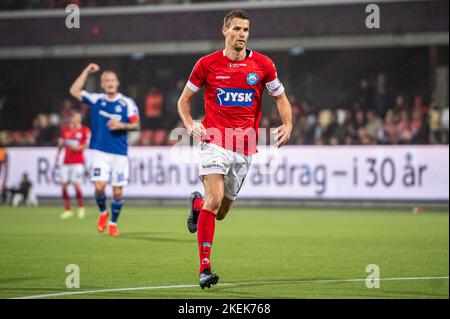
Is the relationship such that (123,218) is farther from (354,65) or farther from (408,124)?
(354,65)

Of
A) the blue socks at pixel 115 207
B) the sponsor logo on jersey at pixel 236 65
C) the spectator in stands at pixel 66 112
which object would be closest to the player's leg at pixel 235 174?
the sponsor logo on jersey at pixel 236 65

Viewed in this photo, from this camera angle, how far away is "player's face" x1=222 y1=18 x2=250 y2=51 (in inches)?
392

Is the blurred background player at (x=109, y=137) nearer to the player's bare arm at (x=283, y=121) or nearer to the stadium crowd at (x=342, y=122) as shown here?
the player's bare arm at (x=283, y=121)

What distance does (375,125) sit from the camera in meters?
26.3

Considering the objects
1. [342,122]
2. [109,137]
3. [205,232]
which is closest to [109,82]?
[109,137]

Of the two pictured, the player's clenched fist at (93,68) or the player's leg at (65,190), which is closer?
the player's clenched fist at (93,68)

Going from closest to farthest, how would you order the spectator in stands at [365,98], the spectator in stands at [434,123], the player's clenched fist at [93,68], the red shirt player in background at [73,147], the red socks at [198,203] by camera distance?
the red socks at [198,203], the player's clenched fist at [93,68], the red shirt player in background at [73,147], the spectator in stands at [434,123], the spectator in stands at [365,98]

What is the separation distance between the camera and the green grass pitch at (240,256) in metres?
9.50

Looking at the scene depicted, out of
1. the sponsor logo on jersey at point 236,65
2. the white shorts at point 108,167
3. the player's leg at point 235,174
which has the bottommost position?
the player's leg at point 235,174

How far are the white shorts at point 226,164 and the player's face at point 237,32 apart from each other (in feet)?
3.34

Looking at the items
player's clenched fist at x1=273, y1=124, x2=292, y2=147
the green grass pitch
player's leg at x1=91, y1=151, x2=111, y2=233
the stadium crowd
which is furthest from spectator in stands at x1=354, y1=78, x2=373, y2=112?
player's clenched fist at x1=273, y1=124, x2=292, y2=147

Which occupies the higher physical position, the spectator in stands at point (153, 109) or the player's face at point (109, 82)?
the spectator in stands at point (153, 109)

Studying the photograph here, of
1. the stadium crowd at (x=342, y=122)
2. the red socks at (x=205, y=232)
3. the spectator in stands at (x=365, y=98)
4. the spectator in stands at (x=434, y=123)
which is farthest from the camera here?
the spectator in stands at (x=365, y=98)

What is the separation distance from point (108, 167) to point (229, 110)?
Answer: 273 inches
